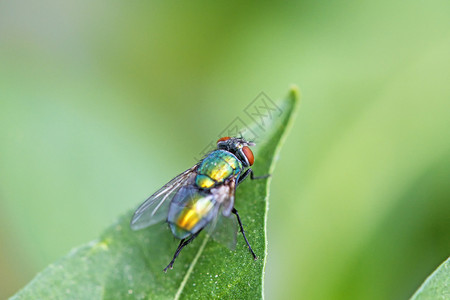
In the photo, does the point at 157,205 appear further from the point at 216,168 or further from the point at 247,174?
the point at 247,174

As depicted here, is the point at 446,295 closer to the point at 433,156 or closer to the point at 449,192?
the point at 449,192

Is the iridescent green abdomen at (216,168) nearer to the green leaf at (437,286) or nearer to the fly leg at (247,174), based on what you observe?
the fly leg at (247,174)

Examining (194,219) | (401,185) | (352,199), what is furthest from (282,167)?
(194,219)

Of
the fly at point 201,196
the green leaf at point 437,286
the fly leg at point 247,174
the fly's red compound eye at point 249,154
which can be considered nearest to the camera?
the green leaf at point 437,286

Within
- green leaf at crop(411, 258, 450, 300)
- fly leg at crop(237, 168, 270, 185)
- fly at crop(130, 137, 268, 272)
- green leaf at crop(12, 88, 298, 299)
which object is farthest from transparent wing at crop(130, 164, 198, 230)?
green leaf at crop(411, 258, 450, 300)

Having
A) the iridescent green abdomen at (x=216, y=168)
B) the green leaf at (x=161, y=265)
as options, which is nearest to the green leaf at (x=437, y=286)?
the green leaf at (x=161, y=265)

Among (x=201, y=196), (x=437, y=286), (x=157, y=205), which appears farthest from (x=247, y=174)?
(x=437, y=286)
